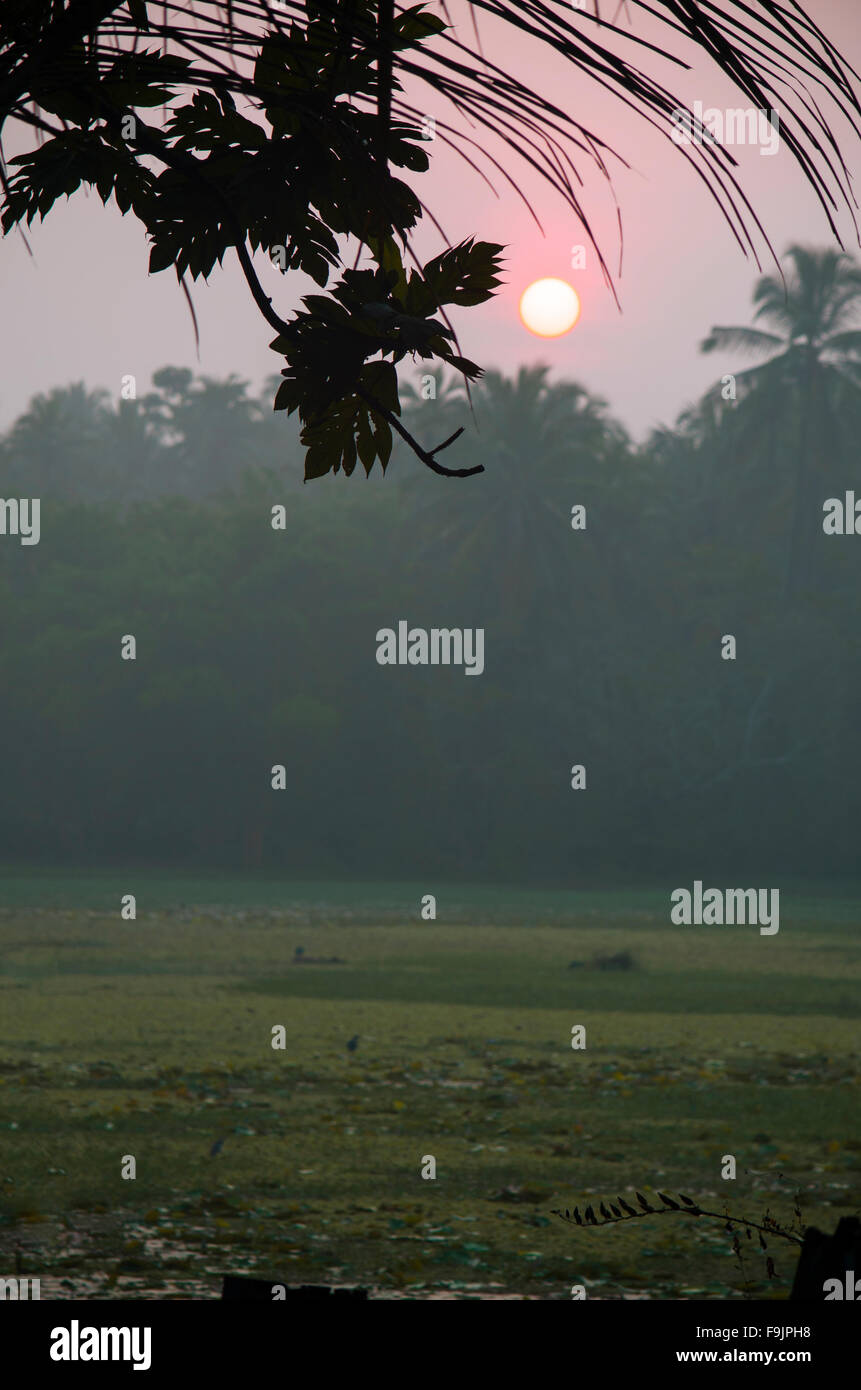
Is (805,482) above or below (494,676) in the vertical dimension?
above

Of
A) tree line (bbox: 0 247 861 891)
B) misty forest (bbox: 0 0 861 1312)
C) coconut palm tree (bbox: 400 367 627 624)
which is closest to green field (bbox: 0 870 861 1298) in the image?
misty forest (bbox: 0 0 861 1312)

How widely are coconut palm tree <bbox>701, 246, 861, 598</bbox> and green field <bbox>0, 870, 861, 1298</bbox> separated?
78.0 feet

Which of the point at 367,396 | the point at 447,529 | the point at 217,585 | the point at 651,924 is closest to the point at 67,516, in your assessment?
→ the point at 217,585

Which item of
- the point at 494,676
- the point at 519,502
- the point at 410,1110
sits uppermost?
the point at 519,502

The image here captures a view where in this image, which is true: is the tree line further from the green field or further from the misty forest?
the green field

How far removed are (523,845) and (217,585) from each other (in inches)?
436

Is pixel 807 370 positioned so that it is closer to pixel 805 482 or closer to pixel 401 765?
pixel 805 482

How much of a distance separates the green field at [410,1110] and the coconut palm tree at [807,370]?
78.0 ft

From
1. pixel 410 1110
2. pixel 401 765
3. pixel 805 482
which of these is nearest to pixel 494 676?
pixel 401 765

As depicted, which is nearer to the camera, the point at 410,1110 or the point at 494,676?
the point at 410,1110

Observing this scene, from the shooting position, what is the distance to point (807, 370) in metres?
42.4

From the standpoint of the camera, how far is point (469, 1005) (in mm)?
15070

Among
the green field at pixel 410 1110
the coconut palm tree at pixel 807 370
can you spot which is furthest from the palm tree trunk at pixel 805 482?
the green field at pixel 410 1110

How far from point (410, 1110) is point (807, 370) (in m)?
36.1
